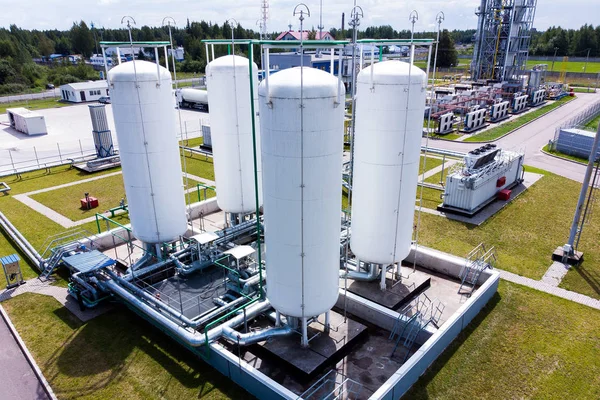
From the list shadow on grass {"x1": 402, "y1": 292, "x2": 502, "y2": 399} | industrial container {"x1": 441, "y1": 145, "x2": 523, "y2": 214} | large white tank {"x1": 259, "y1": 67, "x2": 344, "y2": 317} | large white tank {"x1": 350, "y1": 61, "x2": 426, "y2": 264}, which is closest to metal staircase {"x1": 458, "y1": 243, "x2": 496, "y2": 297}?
shadow on grass {"x1": 402, "y1": 292, "x2": 502, "y2": 399}

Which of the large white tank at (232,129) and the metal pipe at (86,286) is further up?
the large white tank at (232,129)

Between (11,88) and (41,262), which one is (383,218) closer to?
(41,262)

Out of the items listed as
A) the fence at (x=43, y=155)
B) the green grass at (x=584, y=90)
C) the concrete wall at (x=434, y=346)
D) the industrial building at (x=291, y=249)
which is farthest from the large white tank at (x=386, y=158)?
the green grass at (x=584, y=90)

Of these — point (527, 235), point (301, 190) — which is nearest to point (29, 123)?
point (301, 190)

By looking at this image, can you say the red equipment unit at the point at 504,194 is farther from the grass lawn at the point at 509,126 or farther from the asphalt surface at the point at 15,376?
the asphalt surface at the point at 15,376

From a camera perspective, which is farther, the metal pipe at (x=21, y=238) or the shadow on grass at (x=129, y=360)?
the metal pipe at (x=21, y=238)

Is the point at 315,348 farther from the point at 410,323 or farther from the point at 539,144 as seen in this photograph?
the point at 539,144
